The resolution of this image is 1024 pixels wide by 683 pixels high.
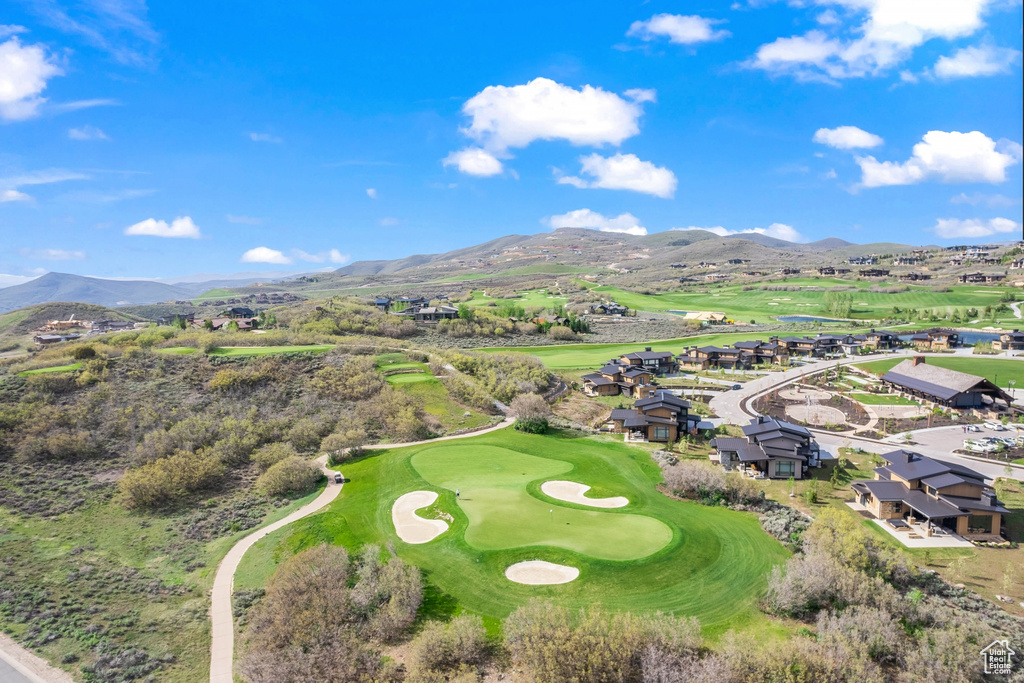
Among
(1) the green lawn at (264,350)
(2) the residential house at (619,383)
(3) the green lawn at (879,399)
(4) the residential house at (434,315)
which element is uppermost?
(4) the residential house at (434,315)

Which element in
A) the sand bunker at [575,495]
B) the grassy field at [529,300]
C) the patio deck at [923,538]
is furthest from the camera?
the grassy field at [529,300]

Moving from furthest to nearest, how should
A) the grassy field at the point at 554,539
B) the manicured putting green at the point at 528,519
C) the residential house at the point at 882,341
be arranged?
the residential house at the point at 882,341 < the manicured putting green at the point at 528,519 < the grassy field at the point at 554,539

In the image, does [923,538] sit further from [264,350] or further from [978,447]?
[264,350]

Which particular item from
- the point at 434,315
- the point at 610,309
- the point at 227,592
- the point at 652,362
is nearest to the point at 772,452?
the point at 652,362

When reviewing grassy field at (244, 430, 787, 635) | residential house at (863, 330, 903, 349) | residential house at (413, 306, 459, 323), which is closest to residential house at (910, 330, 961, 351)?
residential house at (863, 330, 903, 349)

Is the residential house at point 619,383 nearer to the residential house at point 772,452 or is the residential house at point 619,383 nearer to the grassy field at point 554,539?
the residential house at point 772,452

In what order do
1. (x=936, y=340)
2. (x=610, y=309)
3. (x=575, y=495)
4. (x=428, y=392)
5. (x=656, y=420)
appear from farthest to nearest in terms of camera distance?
(x=610, y=309), (x=936, y=340), (x=428, y=392), (x=656, y=420), (x=575, y=495)

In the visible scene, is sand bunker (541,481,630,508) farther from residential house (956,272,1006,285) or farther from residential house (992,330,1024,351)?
residential house (956,272,1006,285)

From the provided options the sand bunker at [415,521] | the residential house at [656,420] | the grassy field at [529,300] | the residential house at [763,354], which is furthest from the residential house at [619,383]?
the grassy field at [529,300]
